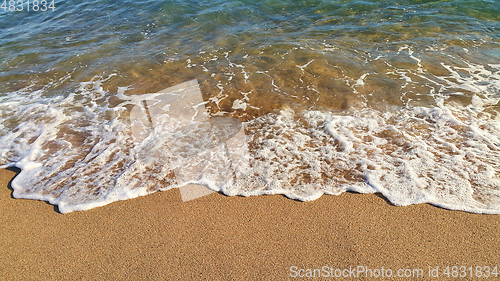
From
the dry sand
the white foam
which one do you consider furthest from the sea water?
the dry sand

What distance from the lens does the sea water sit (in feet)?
11.9

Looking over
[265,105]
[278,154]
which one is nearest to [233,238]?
[278,154]

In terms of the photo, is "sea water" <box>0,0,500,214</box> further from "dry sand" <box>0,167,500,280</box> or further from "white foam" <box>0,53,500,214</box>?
"dry sand" <box>0,167,500,280</box>

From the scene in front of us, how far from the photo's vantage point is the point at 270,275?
2568mm

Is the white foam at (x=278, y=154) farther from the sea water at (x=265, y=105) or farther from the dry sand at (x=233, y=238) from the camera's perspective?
the dry sand at (x=233, y=238)

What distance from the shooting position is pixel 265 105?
523cm

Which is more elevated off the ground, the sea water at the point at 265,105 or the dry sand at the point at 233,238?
the sea water at the point at 265,105

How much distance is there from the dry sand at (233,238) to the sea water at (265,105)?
0.68 ft

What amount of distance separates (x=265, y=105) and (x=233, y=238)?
290 cm

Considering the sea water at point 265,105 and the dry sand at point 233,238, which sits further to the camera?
the sea water at point 265,105

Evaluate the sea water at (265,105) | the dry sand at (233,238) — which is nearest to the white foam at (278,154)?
the sea water at (265,105)

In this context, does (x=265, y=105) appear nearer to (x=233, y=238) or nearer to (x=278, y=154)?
(x=278, y=154)

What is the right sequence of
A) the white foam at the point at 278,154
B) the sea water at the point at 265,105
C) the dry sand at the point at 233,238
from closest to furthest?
the dry sand at the point at 233,238, the white foam at the point at 278,154, the sea water at the point at 265,105

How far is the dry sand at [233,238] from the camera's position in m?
2.64
